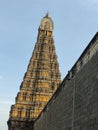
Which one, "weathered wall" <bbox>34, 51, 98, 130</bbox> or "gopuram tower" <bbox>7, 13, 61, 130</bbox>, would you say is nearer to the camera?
"weathered wall" <bbox>34, 51, 98, 130</bbox>

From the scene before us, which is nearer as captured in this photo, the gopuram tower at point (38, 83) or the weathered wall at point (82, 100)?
the weathered wall at point (82, 100)

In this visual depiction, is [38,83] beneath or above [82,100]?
above

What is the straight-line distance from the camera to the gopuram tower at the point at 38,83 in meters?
45.7

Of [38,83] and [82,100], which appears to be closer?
[82,100]

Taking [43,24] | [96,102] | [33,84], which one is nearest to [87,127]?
[96,102]

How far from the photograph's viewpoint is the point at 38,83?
1909 inches

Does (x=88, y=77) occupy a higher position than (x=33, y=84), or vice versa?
(x=33, y=84)

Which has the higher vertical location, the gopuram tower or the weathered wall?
the gopuram tower

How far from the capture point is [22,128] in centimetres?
4466

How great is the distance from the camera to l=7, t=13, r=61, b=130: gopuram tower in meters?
45.7

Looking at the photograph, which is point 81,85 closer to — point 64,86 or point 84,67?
point 84,67

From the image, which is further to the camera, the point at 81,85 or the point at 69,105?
the point at 69,105

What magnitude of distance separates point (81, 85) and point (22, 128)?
3412 cm

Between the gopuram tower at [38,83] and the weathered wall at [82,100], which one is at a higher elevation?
the gopuram tower at [38,83]
